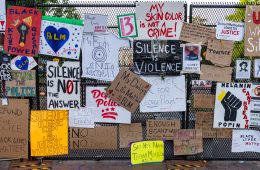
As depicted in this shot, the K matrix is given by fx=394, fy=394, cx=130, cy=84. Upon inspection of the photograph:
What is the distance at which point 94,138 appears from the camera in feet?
20.9

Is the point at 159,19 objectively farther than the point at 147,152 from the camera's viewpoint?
No

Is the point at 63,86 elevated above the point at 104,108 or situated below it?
above

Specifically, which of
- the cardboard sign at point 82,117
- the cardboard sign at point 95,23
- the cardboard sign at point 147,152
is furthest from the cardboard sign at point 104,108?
the cardboard sign at point 95,23

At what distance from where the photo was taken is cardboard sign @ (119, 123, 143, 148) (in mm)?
6340

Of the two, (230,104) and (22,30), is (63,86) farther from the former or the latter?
(230,104)

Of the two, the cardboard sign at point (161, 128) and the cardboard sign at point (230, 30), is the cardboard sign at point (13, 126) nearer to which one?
the cardboard sign at point (161, 128)

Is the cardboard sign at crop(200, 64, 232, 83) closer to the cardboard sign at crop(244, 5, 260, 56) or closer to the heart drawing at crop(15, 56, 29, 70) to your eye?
the cardboard sign at crop(244, 5, 260, 56)

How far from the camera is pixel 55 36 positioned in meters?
6.03

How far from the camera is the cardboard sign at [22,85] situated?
20.3 feet

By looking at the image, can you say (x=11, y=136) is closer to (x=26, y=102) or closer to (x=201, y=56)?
(x=26, y=102)

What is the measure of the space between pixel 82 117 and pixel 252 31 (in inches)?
118

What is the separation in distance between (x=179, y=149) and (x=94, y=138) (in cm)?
141

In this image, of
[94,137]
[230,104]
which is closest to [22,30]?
[94,137]

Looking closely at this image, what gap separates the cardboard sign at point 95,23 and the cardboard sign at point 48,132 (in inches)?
54.1
